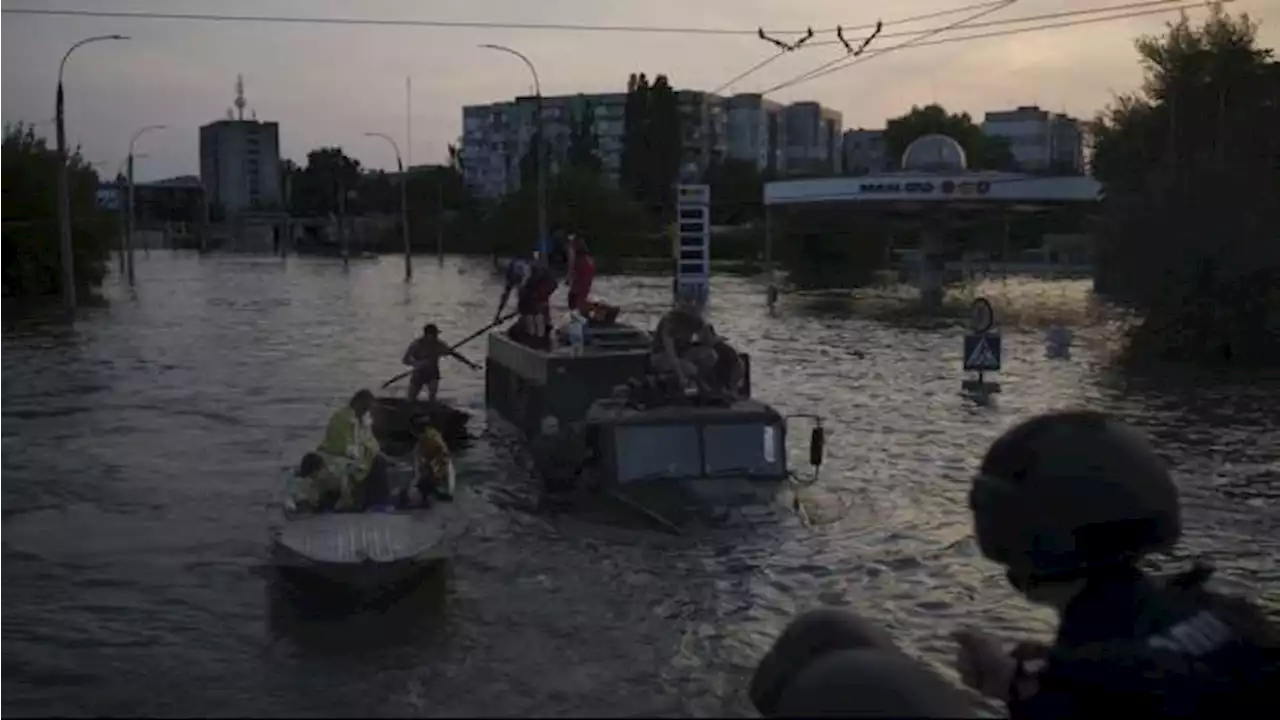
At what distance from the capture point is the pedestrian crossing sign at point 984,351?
90.9 feet

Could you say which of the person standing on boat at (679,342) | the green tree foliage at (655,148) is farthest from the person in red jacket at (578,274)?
the green tree foliage at (655,148)

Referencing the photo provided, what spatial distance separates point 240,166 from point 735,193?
98.8 metres

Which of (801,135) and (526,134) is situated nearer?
(526,134)

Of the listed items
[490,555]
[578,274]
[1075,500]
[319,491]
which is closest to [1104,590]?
[1075,500]

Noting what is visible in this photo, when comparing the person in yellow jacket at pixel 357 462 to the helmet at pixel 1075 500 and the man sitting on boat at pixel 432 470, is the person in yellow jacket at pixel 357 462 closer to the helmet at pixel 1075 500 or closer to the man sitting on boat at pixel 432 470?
the man sitting on boat at pixel 432 470

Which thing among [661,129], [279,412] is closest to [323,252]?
[661,129]

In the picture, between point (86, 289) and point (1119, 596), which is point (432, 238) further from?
point (1119, 596)

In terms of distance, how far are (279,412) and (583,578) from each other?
14744mm

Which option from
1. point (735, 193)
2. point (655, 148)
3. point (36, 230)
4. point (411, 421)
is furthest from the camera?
point (655, 148)

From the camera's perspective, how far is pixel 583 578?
13969 mm

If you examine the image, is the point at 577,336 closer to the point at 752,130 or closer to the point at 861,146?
the point at 752,130

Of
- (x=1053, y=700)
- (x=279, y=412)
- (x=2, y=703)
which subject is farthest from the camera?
(x=279, y=412)

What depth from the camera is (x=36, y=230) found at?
5975cm

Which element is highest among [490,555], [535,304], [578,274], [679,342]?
[578,274]
